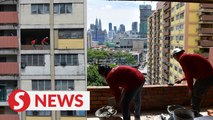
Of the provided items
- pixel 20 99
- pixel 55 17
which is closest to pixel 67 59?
pixel 55 17

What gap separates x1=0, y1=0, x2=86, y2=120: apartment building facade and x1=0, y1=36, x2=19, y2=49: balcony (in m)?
0.07

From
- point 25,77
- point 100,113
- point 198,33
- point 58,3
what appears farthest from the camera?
point 198,33

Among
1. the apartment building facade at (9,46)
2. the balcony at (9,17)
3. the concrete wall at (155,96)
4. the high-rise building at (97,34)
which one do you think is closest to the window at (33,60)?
the apartment building facade at (9,46)

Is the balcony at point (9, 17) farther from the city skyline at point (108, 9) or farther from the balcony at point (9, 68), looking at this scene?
the city skyline at point (108, 9)

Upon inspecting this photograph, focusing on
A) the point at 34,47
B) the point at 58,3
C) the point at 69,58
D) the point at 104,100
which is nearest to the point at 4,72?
the point at 34,47

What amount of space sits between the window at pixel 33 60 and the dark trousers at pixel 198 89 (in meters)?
5.96

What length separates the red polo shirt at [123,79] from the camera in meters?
1.71

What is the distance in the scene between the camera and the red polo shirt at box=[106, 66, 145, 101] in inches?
67.5

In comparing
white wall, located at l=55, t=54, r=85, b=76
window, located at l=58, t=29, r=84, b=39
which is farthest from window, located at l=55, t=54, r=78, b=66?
window, located at l=58, t=29, r=84, b=39

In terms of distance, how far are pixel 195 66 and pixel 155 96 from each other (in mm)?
823

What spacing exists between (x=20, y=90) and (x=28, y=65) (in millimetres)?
760

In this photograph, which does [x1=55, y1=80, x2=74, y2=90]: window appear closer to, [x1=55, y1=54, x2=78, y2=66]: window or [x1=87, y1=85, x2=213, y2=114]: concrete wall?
[x1=55, y1=54, x2=78, y2=66]: window

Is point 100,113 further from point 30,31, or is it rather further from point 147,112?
point 30,31

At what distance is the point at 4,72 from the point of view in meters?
7.32
